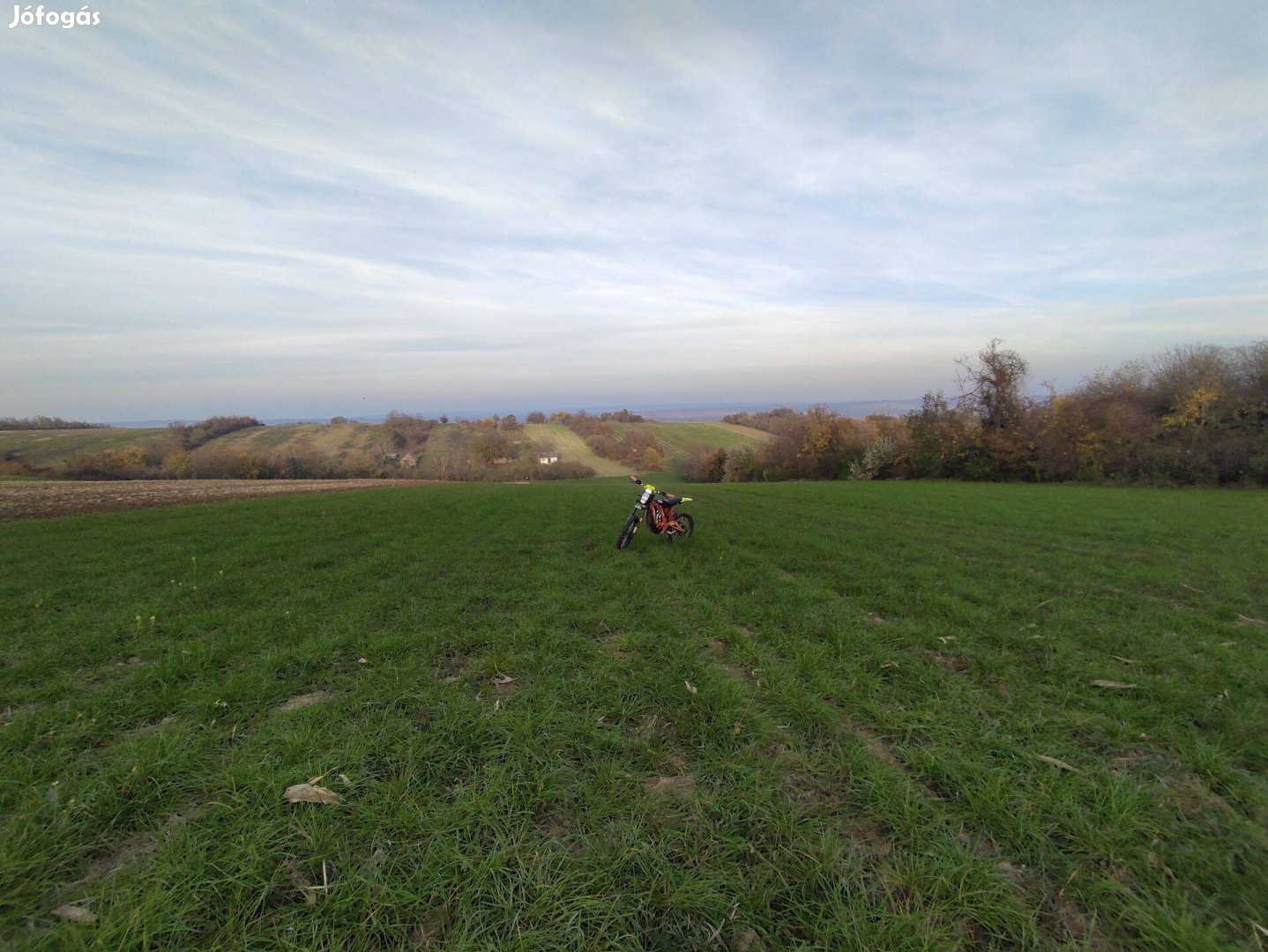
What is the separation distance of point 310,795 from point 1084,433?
39755 millimetres

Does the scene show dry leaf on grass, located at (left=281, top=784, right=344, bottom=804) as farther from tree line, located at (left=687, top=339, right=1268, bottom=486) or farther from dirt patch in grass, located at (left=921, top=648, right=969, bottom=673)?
tree line, located at (left=687, top=339, right=1268, bottom=486)

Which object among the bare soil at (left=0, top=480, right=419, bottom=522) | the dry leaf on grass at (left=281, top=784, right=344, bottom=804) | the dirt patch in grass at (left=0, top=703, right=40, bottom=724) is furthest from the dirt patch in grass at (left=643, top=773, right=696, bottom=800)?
the bare soil at (left=0, top=480, right=419, bottom=522)

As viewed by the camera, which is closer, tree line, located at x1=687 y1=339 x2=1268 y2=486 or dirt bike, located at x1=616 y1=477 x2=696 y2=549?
dirt bike, located at x1=616 y1=477 x2=696 y2=549

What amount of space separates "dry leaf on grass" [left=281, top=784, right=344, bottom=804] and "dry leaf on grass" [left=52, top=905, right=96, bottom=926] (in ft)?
2.38

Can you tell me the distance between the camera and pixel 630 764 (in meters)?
2.92

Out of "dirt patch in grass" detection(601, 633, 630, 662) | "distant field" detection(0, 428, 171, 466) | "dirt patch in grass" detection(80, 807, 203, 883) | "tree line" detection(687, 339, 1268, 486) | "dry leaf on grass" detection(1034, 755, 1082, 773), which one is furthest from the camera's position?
"distant field" detection(0, 428, 171, 466)

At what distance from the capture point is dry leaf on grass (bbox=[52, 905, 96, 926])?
180 centimetres

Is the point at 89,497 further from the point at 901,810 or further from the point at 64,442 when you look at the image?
the point at 64,442

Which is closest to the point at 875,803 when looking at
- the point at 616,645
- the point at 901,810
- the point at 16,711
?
the point at 901,810

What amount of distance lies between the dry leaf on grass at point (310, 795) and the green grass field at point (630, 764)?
52 mm

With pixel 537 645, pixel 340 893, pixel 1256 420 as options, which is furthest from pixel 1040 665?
pixel 1256 420

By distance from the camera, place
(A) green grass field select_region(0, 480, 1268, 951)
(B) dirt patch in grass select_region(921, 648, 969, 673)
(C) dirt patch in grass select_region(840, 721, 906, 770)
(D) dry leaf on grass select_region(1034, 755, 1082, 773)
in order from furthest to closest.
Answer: (B) dirt patch in grass select_region(921, 648, 969, 673)
(C) dirt patch in grass select_region(840, 721, 906, 770)
(D) dry leaf on grass select_region(1034, 755, 1082, 773)
(A) green grass field select_region(0, 480, 1268, 951)

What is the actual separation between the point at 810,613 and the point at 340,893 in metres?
4.94

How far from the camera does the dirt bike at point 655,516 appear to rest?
9.12m
